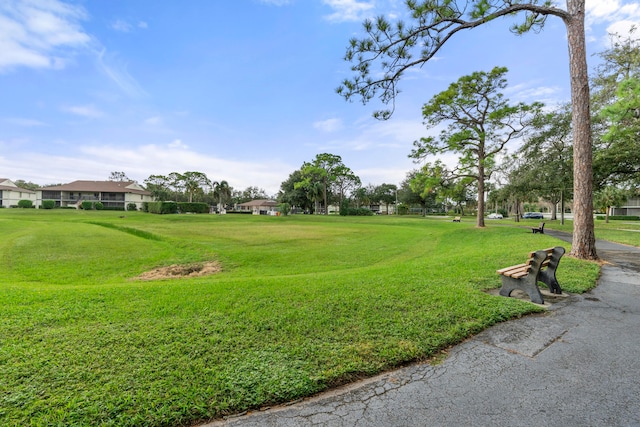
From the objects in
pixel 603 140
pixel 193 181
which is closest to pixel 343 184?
pixel 193 181

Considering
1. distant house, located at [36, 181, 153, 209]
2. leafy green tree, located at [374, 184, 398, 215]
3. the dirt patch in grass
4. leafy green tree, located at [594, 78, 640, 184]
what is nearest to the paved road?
the dirt patch in grass

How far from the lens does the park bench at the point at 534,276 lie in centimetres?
496

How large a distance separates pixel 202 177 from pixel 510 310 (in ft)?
258

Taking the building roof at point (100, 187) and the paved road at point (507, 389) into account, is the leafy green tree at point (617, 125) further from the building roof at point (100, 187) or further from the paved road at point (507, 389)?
the building roof at point (100, 187)

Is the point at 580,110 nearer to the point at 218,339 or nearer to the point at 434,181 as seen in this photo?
the point at 218,339

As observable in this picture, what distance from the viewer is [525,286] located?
5.12 meters

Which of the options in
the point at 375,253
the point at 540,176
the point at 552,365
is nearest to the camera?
the point at 552,365

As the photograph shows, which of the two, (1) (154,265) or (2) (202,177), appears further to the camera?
(2) (202,177)

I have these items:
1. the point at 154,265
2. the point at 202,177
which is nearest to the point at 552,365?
the point at 154,265

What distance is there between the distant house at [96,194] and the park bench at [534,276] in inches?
2999

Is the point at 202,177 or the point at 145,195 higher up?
the point at 202,177

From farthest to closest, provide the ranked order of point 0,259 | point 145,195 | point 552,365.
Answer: point 145,195, point 0,259, point 552,365

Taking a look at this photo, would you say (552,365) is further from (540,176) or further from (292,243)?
(540,176)

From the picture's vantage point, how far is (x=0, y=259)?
11773 mm
